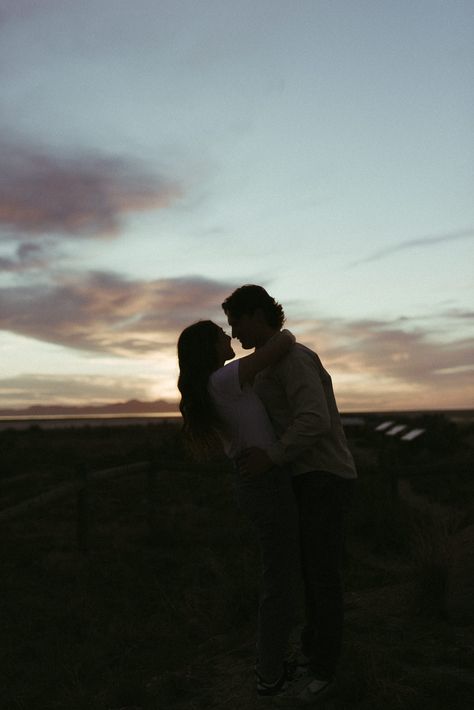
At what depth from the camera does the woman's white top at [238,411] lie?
148 inches

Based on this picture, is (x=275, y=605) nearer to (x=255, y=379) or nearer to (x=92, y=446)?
(x=255, y=379)

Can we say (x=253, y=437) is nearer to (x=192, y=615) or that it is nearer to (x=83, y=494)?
(x=192, y=615)

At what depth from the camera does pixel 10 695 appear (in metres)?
4.84

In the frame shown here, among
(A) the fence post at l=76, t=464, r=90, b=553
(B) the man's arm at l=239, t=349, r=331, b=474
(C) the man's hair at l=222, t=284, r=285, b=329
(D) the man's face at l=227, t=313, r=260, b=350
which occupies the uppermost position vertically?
(C) the man's hair at l=222, t=284, r=285, b=329

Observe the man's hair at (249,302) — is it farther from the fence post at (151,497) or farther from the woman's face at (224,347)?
the fence post at (151,497)

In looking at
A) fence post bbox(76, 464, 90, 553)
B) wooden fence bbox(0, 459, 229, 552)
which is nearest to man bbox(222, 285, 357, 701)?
wooden fence bbox(0, 459, 229, 552)

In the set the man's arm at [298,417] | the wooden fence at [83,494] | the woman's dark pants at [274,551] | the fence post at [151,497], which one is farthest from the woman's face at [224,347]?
the fence post at [151,497]

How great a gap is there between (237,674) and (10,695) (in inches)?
63.5

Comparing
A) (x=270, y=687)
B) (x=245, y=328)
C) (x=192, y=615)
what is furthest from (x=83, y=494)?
(x=245, y=328)

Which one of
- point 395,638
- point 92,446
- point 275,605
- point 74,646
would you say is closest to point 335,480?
point 275,605

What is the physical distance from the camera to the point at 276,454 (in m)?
3.69

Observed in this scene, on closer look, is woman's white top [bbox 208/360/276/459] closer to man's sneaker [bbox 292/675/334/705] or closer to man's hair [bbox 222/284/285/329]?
man's hair [bbox 222/284/285/329]

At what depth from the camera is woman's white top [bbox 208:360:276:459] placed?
376 centimetres

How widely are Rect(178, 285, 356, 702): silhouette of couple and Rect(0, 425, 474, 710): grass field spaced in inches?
16.5
